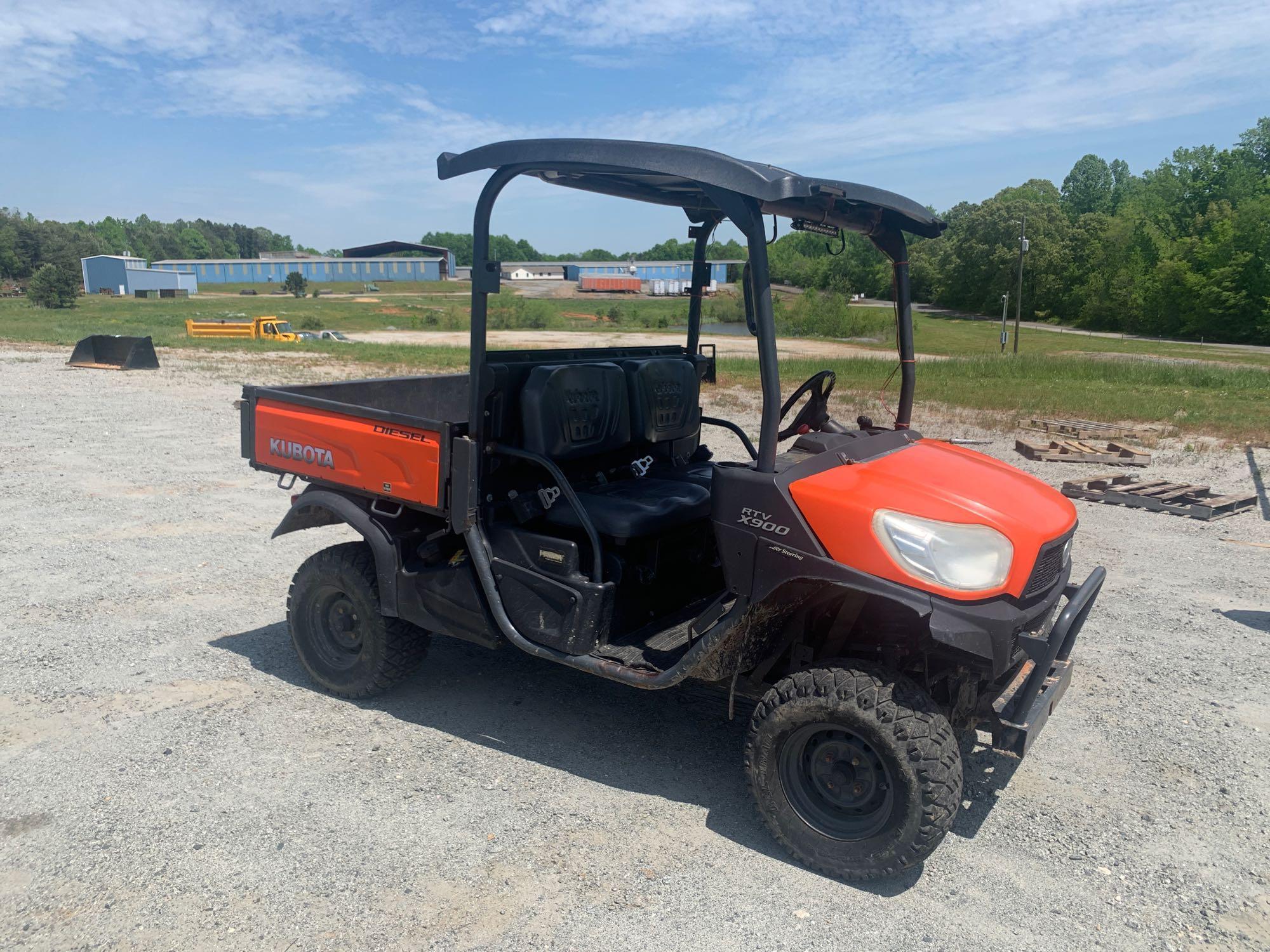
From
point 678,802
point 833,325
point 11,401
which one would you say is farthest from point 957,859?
point 11,401

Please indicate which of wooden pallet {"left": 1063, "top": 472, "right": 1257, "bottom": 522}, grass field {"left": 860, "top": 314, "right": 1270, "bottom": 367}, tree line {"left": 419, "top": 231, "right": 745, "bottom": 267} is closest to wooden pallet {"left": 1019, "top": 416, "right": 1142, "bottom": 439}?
wooden pallet {"left": 1063, "top": 472, "right": 1257, "bottom": 522}

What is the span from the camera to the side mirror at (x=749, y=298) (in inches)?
136

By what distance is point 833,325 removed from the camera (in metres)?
6.61

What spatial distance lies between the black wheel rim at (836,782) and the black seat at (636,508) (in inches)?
42.5

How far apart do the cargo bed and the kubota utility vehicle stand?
1cm

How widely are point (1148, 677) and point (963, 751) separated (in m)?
1.64

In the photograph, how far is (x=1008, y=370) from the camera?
22891 mm

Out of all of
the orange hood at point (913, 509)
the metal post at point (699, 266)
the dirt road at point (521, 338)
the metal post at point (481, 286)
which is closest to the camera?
the orange hood at point (913, 509)

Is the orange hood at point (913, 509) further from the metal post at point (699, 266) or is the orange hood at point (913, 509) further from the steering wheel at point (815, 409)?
the metal post at point (699, 266)

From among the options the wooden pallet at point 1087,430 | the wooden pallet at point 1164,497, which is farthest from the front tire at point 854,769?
the wooden pallet at point 1087,430

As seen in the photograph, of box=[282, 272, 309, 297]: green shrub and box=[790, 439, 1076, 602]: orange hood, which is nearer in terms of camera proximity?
box=[790, 439, 1076, 602]: orange hood

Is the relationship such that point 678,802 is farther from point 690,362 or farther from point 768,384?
point 690,362

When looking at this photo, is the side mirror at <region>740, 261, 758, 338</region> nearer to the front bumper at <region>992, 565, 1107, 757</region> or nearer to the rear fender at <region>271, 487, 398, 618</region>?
the front bumper at <region>992, 565, 1107, 757</region>

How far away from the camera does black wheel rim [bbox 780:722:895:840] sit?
3.21m
